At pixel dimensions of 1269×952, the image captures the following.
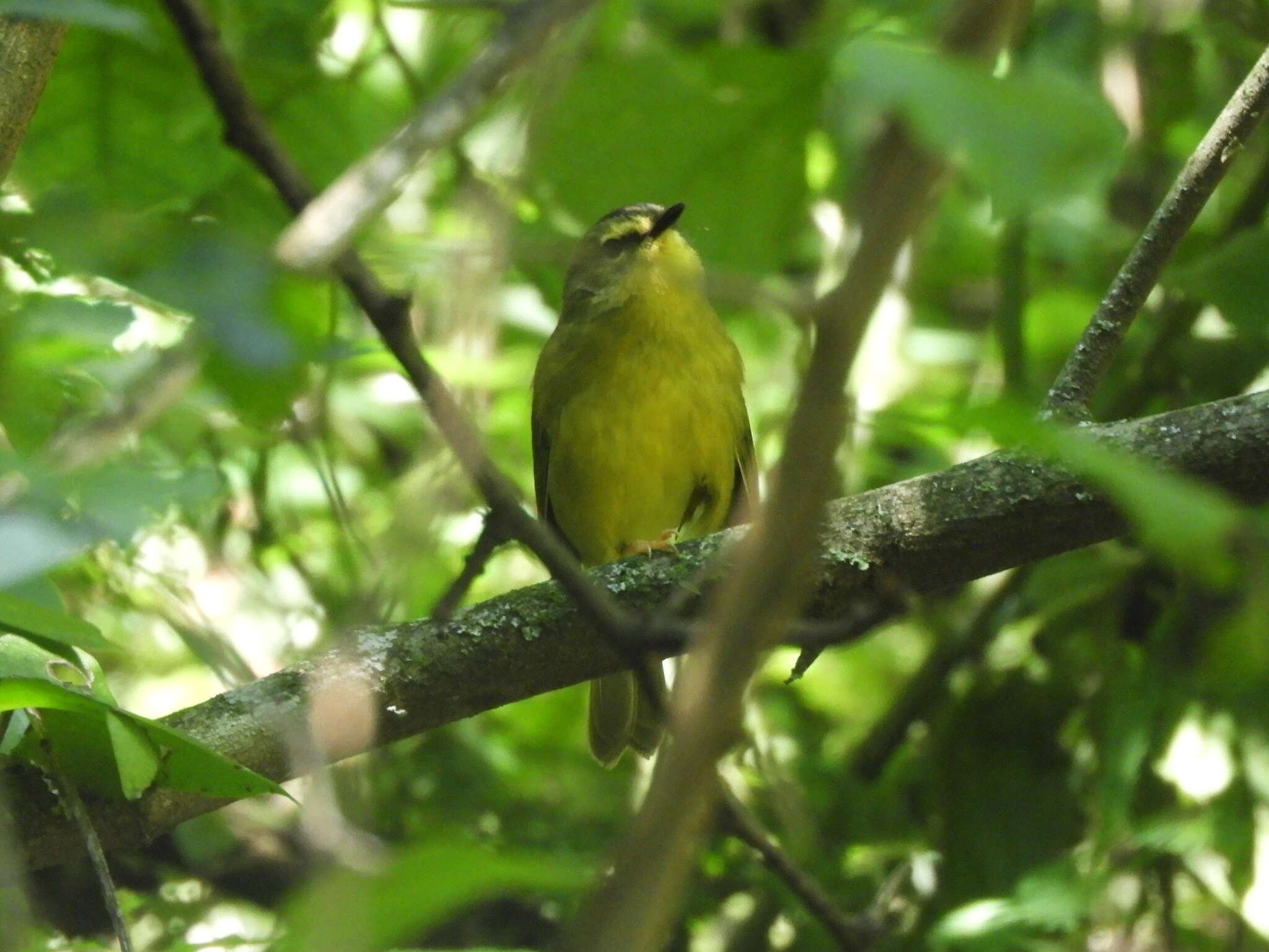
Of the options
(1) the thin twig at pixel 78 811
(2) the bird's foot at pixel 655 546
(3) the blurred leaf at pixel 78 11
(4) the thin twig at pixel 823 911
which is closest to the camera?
(3) the blurred leaf at pixel 78 11

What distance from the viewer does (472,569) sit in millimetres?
1670

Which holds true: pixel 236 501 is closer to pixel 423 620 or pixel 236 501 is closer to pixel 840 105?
pixel 423 620

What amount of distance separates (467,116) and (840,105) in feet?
2.85

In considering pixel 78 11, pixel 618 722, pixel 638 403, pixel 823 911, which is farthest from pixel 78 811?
pixel 638 403

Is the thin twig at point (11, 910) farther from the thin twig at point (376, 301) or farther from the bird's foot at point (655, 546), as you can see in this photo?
the bird's foot at point (655, 546)

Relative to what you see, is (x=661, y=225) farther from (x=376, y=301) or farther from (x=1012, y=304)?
(x=376, y=301)

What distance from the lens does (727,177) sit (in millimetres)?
1483

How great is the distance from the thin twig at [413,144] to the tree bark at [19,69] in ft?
5.81

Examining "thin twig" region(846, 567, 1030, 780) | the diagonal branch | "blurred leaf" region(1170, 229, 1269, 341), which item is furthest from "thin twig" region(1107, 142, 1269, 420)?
the diagonal branch

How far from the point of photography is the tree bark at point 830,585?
9.07 ft

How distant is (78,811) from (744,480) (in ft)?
10.5

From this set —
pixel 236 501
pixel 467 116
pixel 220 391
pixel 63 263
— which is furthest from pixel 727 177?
pixel 236 501

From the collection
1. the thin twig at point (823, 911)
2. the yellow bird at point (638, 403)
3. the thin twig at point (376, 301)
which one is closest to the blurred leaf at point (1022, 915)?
the thin twig at point (823, 911)

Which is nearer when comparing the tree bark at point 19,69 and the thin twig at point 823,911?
the tree bark at point 19,69
